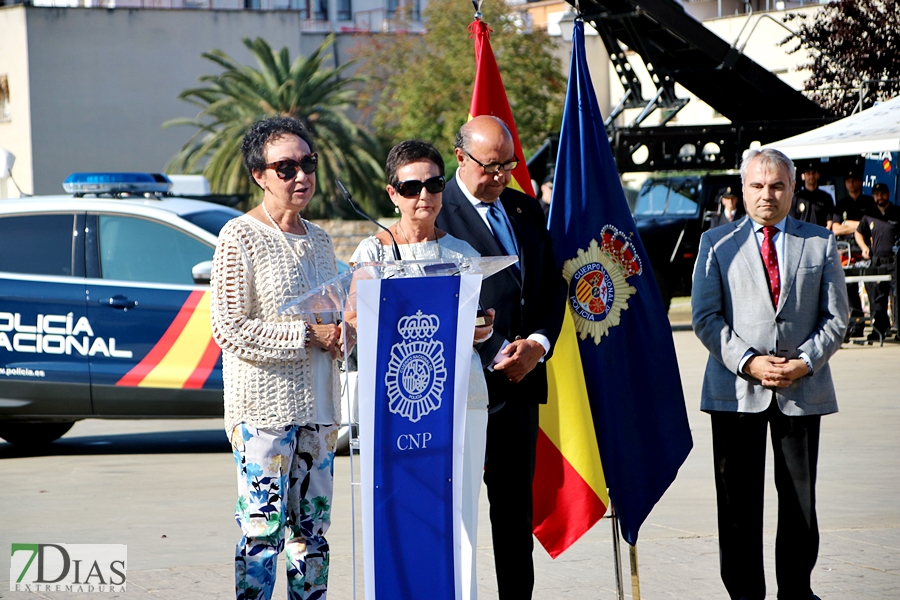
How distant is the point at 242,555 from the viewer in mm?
4199

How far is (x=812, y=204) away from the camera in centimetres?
1494

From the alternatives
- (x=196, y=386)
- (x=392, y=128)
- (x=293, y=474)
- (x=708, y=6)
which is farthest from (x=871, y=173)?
(x=392, y=128)

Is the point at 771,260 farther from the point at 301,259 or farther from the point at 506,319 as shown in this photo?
the point at 301,259

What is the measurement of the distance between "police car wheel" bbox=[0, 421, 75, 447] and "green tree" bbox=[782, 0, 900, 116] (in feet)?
54.3

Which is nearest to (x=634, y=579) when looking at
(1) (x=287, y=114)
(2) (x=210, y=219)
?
(2) (x=210, y=219)

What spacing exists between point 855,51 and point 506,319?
20.6 m

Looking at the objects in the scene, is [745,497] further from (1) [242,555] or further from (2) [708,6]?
(2) [708,6]

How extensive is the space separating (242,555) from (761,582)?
6.88 feet

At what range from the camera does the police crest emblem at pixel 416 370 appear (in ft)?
12.7

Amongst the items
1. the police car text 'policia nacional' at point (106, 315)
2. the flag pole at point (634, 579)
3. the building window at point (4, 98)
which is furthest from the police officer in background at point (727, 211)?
the building window at point (4, 98)

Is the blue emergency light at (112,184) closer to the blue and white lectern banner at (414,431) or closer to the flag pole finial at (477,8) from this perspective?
the flag pole finial at (477,8)

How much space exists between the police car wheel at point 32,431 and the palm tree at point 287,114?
1054 inches

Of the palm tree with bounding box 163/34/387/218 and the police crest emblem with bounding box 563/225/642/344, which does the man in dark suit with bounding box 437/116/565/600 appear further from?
the palm tree with bounding box 163/34/387/218

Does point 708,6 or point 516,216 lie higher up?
point 708,6
